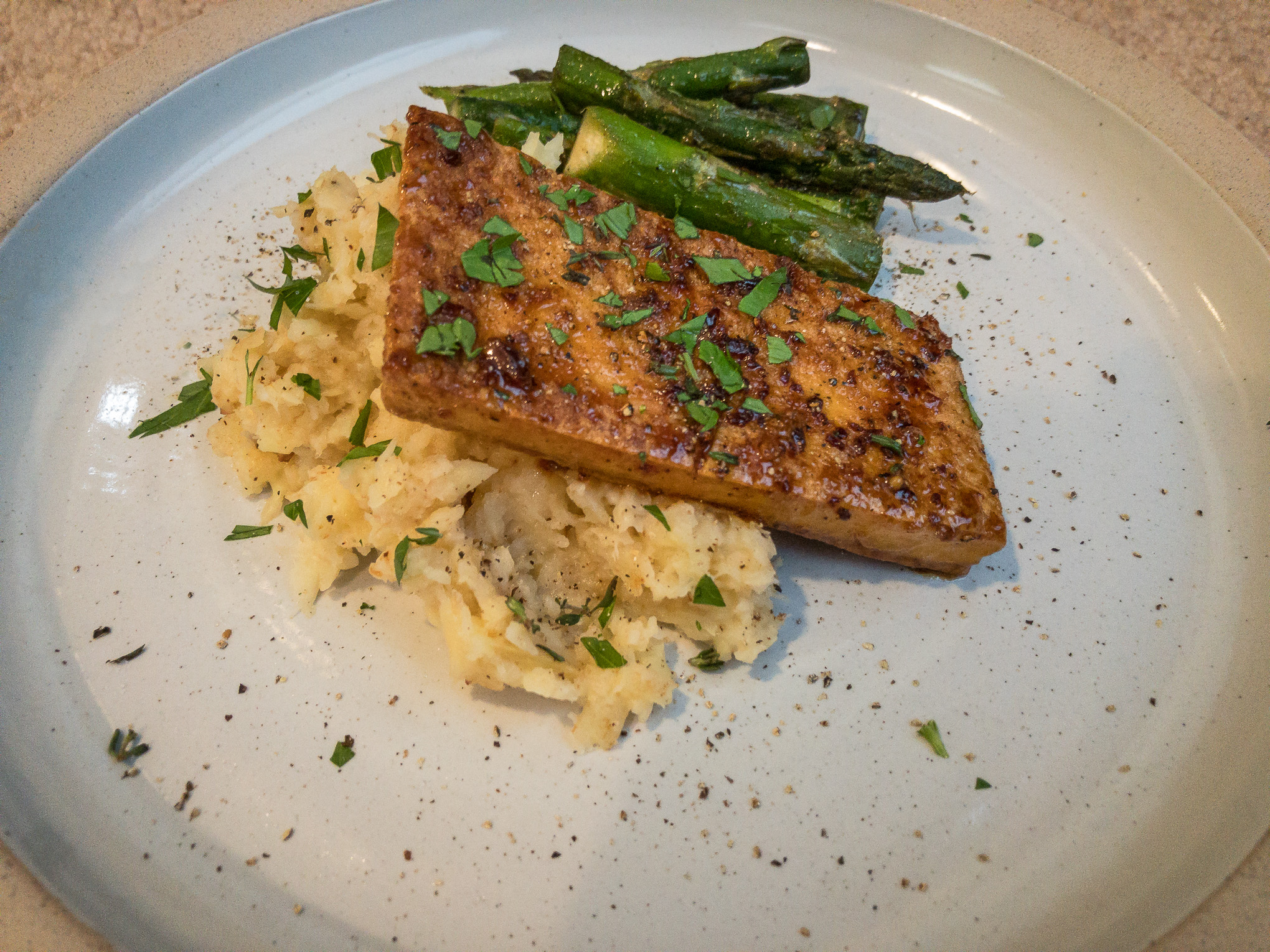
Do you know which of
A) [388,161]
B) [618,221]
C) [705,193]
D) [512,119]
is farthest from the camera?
[512,119]

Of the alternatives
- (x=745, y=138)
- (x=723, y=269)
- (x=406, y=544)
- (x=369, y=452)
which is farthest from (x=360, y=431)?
(x=745, y=138)

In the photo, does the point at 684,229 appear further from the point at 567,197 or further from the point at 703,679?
the point at 703,679

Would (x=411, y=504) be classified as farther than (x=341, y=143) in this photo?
No

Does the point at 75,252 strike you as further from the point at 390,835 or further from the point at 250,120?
the point at 390,835

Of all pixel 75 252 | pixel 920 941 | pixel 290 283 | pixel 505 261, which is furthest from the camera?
pixel 75 252

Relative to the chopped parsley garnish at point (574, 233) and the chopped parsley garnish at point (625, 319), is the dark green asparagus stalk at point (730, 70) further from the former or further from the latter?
the chopped parsley garnish at point (625, 319)

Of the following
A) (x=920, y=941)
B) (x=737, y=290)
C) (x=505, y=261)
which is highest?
(x=737, y=290)

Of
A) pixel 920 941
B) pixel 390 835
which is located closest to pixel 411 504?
pixel 390 835
